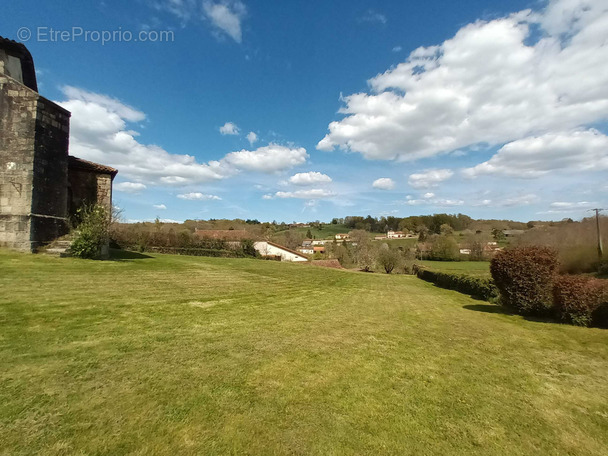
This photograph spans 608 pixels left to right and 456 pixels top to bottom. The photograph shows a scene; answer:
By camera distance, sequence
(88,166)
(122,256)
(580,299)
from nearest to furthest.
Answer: (580,299) → (88,166) → (122,256)

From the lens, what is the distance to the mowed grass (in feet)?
9.17

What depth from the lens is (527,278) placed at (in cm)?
986

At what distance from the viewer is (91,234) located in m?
11.9

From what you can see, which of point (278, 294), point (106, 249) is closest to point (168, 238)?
point (106, 249)

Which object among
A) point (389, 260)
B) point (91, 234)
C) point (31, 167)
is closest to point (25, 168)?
point (31, 167)

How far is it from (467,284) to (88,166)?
72.7 ft

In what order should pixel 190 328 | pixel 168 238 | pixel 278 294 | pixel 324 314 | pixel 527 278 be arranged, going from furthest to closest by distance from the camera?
pixel 168 238 → pixel 278 294 → pixel 527 278 → pixel 324 314 → pixel 190 328

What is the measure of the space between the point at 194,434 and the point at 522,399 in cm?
405

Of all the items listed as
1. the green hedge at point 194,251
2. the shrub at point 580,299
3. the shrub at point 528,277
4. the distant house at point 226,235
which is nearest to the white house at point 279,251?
the distant house at point 226,235

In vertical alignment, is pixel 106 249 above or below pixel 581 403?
above

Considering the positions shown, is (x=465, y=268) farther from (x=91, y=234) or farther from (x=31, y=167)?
(x=31, y=167)

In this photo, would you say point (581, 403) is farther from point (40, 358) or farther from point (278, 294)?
point (278, 294)

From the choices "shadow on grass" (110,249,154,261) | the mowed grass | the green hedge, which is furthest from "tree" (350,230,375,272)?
the mowed grass

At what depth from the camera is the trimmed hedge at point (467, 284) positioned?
1472 centimetres
